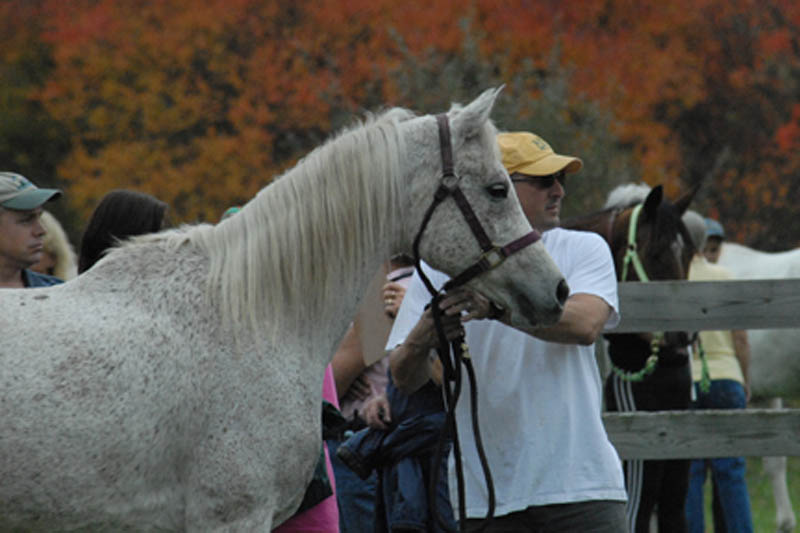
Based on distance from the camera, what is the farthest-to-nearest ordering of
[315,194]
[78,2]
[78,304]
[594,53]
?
1. [78,2]
2. [594,53]
3. [315,194]
4. [78,304]

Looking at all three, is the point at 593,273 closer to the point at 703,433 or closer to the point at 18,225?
the point at 18,225

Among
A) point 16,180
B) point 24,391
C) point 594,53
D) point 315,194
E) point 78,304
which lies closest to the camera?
point 24,391

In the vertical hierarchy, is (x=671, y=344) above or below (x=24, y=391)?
below

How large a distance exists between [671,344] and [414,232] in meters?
3.08

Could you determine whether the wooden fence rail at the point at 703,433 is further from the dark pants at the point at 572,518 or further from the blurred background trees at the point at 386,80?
the blurred background trees at the point at 386,80

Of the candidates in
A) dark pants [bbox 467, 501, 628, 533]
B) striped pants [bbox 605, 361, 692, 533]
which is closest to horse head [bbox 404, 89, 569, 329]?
dark pants [bbox 467, 501, 628, 533]

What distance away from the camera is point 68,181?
17.7 m

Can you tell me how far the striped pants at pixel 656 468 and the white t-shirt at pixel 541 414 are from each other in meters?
2.20

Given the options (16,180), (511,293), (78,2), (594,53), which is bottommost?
(511,293)

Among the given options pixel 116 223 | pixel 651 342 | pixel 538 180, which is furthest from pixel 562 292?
pixel 651 342

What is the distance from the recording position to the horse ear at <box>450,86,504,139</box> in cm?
310

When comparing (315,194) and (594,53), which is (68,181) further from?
(315,194)

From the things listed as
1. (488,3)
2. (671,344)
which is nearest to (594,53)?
(488,3)

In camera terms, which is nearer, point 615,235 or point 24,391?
point 24,391
